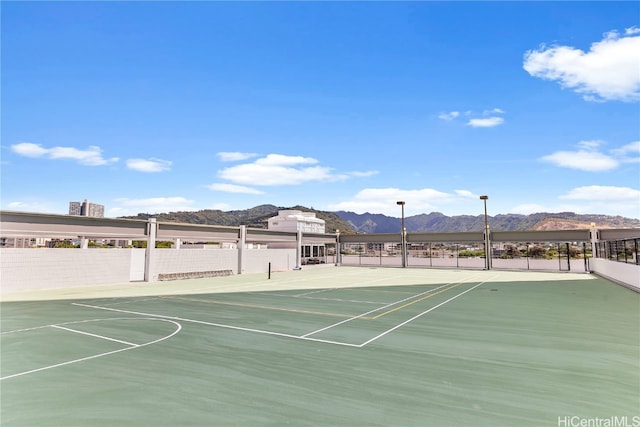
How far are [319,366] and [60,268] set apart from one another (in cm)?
2840

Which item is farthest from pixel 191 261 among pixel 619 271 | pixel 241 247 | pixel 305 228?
pixel 305 228

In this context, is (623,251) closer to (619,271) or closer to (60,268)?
(619,271)

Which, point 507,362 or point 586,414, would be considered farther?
point 507,362

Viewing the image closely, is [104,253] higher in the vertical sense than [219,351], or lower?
higher

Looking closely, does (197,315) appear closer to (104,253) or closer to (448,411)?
(448,411)

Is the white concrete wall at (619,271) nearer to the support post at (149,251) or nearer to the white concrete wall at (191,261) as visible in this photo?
the white concrete wall at (191,261)

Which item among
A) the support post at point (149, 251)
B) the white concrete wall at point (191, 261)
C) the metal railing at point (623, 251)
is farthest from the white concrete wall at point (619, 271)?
the support post at point (149, 251)

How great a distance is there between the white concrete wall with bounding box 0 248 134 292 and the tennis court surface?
10.3 meters

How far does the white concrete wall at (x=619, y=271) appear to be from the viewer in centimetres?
2394

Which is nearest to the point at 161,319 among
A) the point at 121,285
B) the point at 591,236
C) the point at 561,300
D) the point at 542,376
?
the point at 542,376

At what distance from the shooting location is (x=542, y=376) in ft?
27.7

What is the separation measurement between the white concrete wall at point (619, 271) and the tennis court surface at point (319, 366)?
9320 millimetres

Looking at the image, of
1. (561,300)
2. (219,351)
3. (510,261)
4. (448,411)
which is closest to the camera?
(448,411)

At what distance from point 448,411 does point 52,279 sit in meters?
31.7
